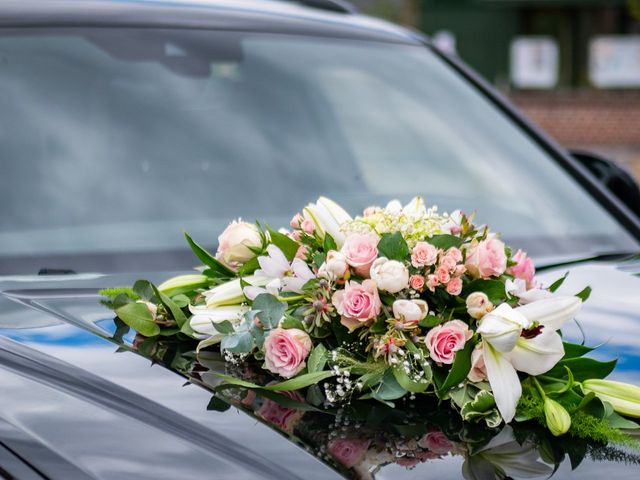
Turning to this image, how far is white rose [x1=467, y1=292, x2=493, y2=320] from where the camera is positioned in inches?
71.4

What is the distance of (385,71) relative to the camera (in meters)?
3.32

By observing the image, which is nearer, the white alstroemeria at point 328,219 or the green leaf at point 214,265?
the white alstroemeria at point 328,219

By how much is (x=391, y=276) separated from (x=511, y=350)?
217mm

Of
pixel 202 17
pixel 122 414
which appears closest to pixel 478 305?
pixel 122 414

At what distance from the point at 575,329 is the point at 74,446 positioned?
3.08 ft

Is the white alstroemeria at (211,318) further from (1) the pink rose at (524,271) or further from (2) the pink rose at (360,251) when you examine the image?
(1) the pink rose at (524,271)

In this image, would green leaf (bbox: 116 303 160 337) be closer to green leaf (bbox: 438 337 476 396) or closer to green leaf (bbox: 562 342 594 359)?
green leaf (bbox: 438 337 476 396)

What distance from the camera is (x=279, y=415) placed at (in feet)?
5.40

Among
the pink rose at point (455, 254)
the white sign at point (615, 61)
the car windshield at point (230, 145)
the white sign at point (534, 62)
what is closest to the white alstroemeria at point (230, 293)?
the pink rose at point (455, 254)

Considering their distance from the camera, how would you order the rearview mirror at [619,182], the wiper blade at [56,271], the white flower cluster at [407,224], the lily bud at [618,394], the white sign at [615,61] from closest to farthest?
the lily bud at [618,394]
the white flower cluster at [407,224]
the wiper blade at [56,271]
the rearview mirror at [619,182]
the white sign at [615,61]

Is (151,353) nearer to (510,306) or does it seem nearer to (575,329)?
(510,306)

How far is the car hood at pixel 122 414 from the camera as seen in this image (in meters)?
1.48

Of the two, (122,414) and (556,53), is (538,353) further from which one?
(556,53)

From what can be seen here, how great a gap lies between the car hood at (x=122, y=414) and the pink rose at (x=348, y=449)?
30mm
